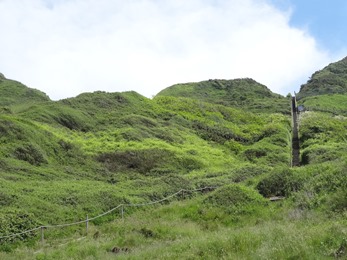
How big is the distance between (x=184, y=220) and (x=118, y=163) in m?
14.1

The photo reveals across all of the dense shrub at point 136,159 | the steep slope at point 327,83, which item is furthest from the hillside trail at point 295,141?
the steep slope at point 327,83

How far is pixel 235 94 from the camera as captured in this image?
3622 inches

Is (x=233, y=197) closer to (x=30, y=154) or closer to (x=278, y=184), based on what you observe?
(x=278, y=184)

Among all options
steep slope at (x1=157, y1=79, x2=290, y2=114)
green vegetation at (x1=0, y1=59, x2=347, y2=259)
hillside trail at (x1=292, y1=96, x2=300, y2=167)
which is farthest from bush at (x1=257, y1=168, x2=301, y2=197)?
steep slope at (x1=157, y1=79, x2=290, y2=114)

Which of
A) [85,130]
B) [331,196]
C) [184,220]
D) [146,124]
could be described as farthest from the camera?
[146,124]

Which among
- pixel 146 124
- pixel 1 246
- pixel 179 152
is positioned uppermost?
pixel 146 124

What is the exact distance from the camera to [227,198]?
19625 mm

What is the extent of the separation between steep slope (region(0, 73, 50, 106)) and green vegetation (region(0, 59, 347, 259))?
14770 millimetres

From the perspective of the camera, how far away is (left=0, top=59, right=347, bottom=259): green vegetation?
11.7m

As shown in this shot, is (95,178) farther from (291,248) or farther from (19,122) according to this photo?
(291,248)

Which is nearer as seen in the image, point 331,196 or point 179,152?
point 331,196

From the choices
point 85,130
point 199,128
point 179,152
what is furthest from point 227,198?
point 199,128

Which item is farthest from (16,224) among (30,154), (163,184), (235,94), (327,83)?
(327,83)

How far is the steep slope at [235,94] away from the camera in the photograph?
79062 mm
